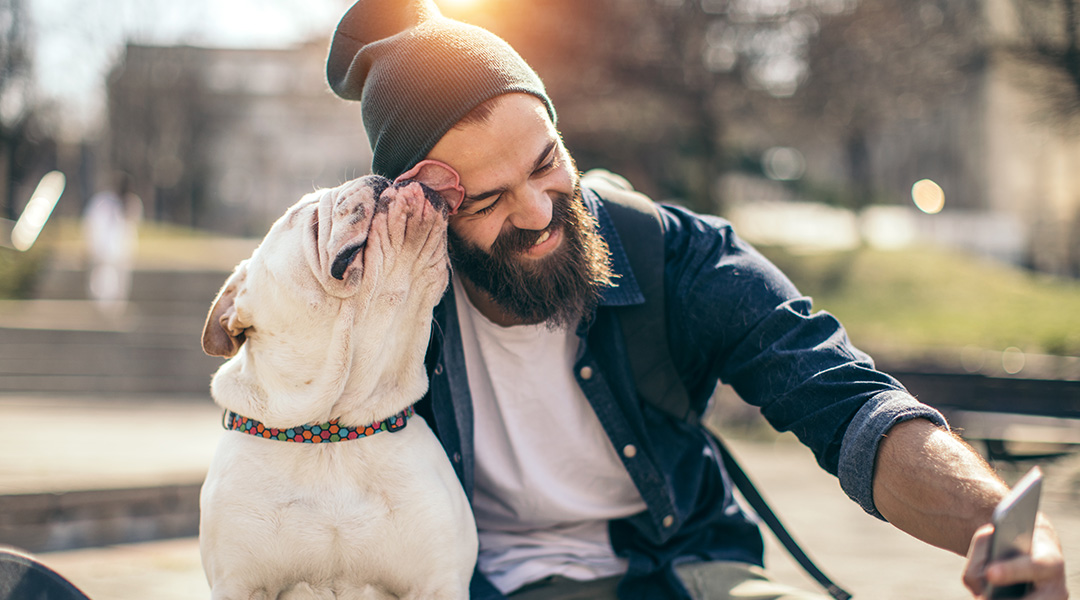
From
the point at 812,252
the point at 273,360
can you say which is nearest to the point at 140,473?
the point at 273,360

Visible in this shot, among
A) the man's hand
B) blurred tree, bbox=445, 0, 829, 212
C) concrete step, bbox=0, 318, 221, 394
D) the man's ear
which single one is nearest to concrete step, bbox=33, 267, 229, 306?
concrete step, bbox=0, 318, 221, 394

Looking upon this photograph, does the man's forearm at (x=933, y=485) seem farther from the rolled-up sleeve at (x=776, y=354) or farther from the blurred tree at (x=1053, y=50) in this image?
the blurred tree at (x=1053, y=50)

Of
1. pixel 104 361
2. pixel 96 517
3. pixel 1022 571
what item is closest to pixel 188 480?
pixel 96 517

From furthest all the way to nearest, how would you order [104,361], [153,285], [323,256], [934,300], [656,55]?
1. [934,300]
2. [153,285]
3. [656,55]
4. [104,361]
5. [323,256]

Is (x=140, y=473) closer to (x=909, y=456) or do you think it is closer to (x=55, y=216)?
(x=909, y=456)

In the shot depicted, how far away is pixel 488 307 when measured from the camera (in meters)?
2.20

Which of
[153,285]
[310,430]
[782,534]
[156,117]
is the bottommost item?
[156,117]

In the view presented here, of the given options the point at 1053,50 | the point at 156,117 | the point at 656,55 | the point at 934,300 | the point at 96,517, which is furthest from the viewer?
the point at 156,117

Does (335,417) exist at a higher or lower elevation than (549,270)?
lower

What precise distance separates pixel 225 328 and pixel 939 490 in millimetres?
1495

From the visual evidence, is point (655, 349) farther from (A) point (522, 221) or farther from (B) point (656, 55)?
(B) point (656, 55)

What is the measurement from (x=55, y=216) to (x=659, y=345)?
17.3 metres

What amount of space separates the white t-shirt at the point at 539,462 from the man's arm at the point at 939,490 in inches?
28.2

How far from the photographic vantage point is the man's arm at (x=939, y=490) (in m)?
1.43
